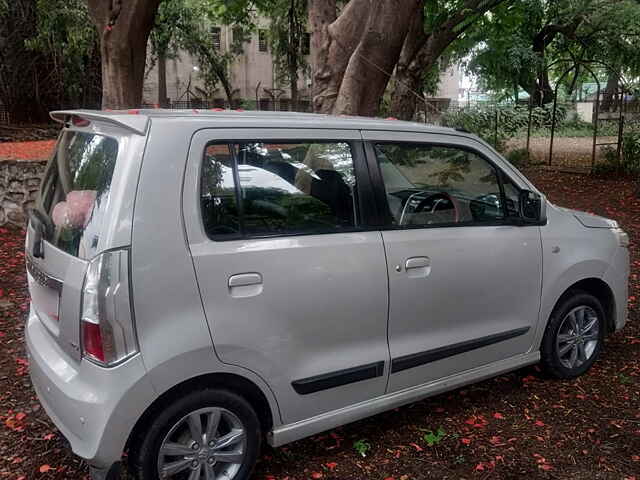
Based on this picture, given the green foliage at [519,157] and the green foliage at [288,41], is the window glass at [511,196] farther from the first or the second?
the green foliage at [288,41]

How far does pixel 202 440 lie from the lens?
2.95 meters

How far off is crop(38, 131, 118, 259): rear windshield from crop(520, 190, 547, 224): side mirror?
257 centimetres

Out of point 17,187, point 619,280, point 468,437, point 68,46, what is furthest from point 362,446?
point 68,46

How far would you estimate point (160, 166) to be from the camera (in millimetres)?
2762

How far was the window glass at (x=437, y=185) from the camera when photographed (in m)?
3.60

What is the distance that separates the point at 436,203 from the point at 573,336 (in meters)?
1.59

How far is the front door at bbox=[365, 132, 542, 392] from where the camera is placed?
3488mm

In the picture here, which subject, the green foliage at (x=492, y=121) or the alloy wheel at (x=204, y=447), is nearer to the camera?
the alloy wheel at (x=204, y=447)

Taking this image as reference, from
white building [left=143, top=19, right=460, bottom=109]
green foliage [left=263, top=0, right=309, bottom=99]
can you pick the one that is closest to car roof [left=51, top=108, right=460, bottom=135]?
green foliage [left=263, top=0, right=309, bottom=99]

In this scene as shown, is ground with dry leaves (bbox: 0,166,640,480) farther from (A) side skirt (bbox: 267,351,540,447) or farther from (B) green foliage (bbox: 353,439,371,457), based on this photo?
(A) side skirt (bbox: 267,351,540,447)

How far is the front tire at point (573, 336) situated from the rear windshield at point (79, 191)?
3115 mm

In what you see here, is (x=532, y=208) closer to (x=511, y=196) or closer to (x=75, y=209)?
(x=511, y=196)

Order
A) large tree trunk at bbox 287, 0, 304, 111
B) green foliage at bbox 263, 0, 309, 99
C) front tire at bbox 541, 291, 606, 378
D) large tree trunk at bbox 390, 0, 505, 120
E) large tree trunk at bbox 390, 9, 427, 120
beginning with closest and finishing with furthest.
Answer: front tire at bbox 541, 291, 606, 378, large tree trunk at bbox 390, 0, 505, 120, large tree trunk at bbox 390, 9, 427, 120, large tree trunk at bbox 287, 0, 304, 111, green foliage at bbox 263, 0, 309, 99

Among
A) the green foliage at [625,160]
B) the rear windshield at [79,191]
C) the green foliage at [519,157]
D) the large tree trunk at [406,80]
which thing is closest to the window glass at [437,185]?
the rear windshield at [79,191]
